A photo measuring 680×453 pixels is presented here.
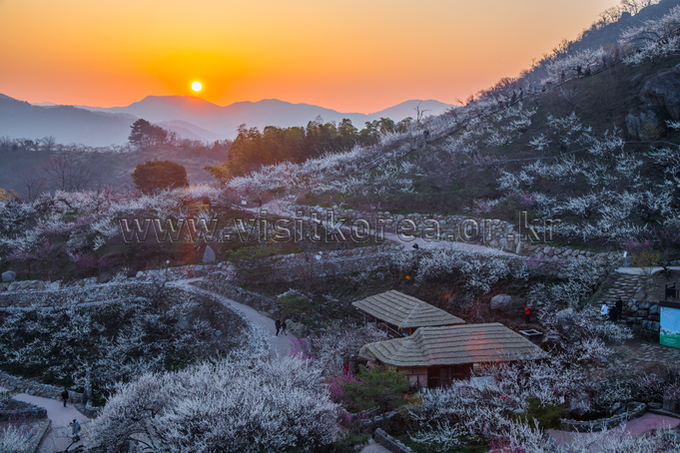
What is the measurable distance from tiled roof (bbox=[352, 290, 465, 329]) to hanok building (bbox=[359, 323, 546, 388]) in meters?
1.16

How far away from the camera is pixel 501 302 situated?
561 inches

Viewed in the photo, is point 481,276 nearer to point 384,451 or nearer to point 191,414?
point 384,451

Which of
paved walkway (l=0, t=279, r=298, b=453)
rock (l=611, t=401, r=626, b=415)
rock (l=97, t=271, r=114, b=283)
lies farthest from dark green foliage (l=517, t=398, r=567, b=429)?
rock (l=97, t=271, r=114, b=283)

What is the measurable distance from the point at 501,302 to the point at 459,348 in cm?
427

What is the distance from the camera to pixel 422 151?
33.2 meters

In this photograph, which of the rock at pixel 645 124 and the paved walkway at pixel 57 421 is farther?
the rock at pixel 645 124

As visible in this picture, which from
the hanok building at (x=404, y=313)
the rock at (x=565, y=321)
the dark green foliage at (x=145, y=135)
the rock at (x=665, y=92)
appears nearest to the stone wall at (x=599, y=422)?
the rock at (x=565, y=321)

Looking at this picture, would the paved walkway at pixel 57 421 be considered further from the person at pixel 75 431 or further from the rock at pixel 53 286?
the rock at pixel 53 286

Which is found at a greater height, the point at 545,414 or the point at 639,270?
the point at 639,270

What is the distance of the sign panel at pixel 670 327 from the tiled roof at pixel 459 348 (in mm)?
3000

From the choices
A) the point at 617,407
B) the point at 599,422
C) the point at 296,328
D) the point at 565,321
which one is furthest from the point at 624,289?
the point at 296,328

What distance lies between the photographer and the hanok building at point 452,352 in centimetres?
1045

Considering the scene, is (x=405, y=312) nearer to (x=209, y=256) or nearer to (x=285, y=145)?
(x=209, y=256)

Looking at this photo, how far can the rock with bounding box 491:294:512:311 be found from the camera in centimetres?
1416
